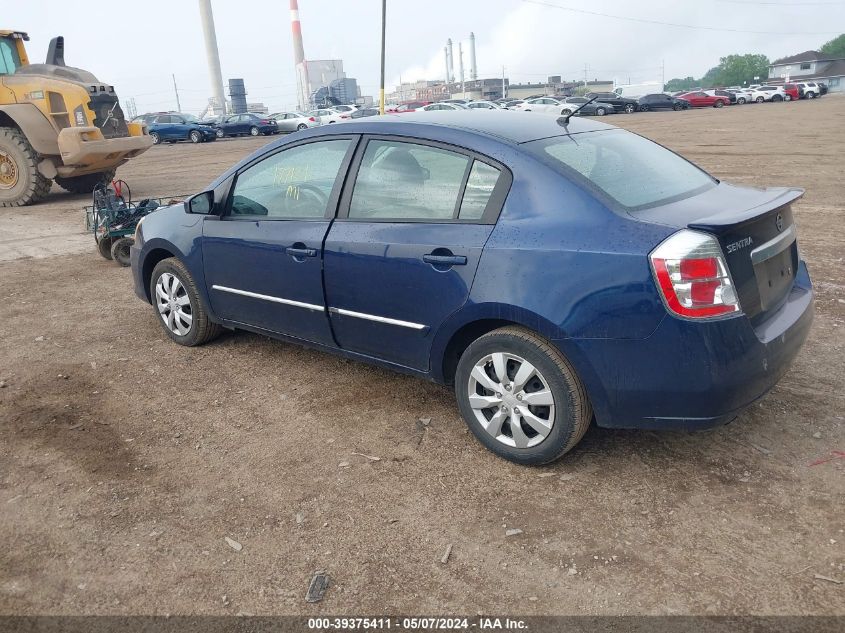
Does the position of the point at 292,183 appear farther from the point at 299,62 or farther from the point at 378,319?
the point at 299,62

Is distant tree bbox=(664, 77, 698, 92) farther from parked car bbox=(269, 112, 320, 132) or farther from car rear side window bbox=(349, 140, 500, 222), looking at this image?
car rear side window bbox=(349, 140, 500, 222)

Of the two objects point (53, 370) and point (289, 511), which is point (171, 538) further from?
point (53, 370)

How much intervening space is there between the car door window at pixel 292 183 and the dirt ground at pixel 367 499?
1.10m

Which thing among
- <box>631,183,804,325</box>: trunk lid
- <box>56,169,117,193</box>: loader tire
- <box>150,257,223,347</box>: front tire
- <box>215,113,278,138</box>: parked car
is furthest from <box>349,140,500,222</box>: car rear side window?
<box>215,113,278,138</box>: parked car

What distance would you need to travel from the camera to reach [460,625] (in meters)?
2.54

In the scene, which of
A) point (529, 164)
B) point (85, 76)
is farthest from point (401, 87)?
point (529, 164)

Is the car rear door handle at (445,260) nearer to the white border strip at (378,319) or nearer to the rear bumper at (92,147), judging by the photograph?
the white border strip at (378,319)

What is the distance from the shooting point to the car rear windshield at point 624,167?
3.38m

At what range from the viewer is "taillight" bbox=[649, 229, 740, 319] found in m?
2.93

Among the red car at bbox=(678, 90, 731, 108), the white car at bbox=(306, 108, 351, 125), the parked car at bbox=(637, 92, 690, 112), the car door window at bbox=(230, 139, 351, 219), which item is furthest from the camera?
the red car at bbox=(678, 90, 731, 108)

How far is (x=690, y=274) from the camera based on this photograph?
2928 mm

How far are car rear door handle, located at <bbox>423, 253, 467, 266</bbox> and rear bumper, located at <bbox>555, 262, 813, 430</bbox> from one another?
24.5 inches

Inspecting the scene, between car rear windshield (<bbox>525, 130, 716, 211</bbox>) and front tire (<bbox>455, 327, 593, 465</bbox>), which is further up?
car rear windshield (<bbox>525, 130, 716, 211</bbox>)

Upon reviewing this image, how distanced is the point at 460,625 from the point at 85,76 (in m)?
13.8
